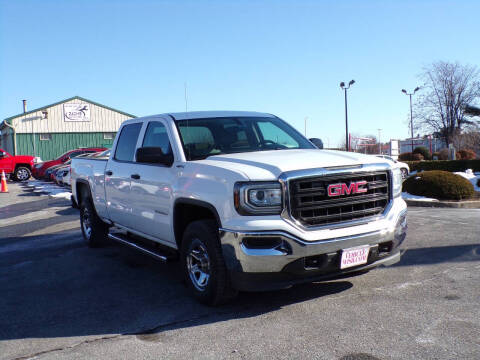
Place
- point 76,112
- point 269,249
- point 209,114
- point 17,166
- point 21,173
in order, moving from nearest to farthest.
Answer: point 269,249, point 209,114, point 17,166, point 21,173, point 76,112

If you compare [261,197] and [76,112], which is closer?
[261,197]

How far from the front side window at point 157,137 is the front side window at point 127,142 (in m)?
0.30

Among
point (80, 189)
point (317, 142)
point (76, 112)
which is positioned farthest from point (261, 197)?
point (76, 112)

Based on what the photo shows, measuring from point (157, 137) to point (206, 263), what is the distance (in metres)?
1.88

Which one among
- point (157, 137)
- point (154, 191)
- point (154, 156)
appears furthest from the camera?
point (157, 137)

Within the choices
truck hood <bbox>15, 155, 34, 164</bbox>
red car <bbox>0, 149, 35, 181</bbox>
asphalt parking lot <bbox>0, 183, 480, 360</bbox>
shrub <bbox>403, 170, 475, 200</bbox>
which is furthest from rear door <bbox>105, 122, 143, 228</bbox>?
truck hood <bbox>15, 155, 34, 164</bbox>

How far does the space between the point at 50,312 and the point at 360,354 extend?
9.65ft

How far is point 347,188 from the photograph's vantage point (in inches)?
170

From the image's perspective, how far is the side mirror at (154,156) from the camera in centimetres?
498

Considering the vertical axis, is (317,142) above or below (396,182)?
above

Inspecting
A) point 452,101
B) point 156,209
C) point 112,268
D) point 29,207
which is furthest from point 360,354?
point 452,101

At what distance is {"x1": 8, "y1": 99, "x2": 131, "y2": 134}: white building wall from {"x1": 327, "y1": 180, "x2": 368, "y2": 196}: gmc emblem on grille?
3873cm

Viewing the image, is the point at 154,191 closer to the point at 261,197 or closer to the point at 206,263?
the point at 206,263

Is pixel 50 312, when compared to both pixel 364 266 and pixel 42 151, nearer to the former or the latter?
pixel 364 266
